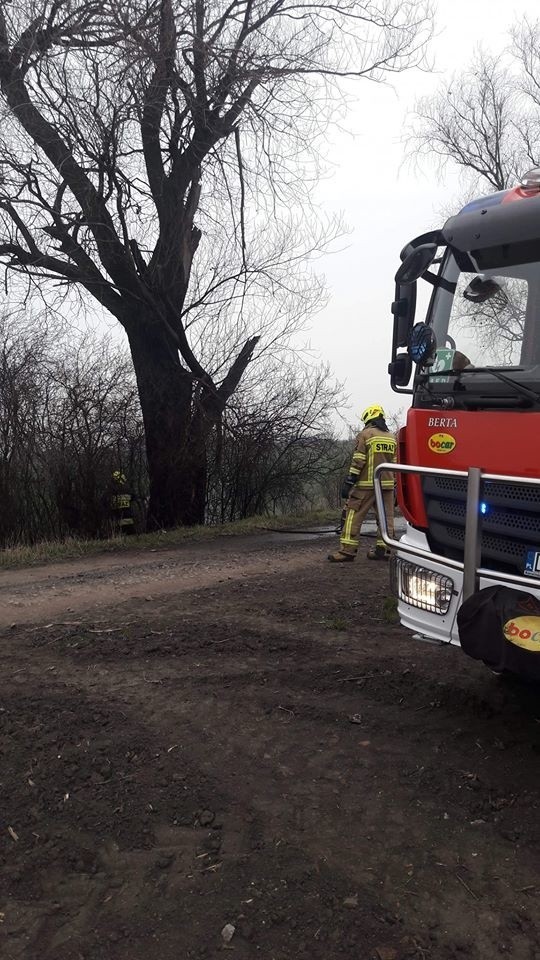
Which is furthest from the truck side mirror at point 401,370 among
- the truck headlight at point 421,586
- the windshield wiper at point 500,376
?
the truck headlight at point 421,586

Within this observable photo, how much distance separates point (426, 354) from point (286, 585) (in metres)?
3.80

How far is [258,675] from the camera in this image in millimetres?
4844

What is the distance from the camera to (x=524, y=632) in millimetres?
3148

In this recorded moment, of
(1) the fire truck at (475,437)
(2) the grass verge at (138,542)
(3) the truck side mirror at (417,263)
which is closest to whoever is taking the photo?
(1) the fire truck at (475,437)

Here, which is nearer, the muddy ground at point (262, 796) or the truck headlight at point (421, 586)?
the muddy ground at point (262, 796)

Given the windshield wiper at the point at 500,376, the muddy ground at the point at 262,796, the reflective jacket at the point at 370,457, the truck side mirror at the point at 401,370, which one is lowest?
the muddy ground at the point at 262,796

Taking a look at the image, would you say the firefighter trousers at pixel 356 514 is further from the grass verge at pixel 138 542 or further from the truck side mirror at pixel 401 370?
the truck side mirror at pixel 401 370

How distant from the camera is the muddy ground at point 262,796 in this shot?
255 cm

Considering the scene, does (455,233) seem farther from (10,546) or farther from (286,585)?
(10,546)

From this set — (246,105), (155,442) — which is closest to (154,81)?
(246,105)

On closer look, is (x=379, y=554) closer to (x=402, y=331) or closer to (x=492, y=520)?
(x=402, y=331)

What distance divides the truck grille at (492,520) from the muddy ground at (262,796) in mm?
1015

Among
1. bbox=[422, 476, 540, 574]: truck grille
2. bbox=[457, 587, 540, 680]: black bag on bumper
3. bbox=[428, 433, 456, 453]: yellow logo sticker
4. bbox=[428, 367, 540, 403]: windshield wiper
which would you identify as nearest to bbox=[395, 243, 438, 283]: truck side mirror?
bbox=[428, 367, 540, 403]: windshield wiper

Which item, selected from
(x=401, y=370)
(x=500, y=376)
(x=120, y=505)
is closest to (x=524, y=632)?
(x=500, y=376)
